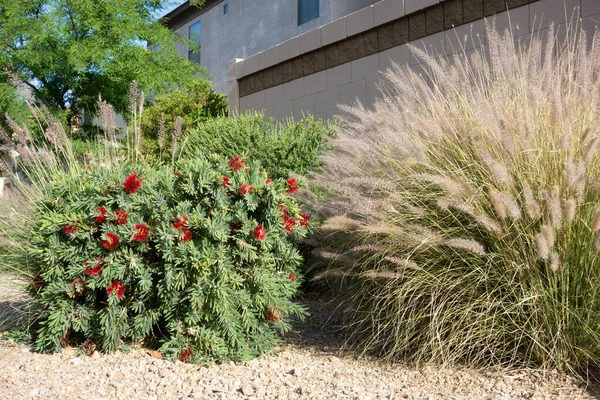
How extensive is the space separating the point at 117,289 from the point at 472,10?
504 cm

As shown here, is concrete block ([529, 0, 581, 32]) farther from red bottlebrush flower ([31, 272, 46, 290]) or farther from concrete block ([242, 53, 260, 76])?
concrete block ([242, 53, 260, 76])

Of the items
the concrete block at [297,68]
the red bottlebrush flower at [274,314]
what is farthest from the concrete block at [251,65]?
the red bottlebrush flower at [274,314]

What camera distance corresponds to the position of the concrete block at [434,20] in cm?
732

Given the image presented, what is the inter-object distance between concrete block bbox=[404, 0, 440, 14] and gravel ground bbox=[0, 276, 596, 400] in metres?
4.75

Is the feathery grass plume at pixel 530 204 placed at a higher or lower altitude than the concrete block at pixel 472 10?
lower

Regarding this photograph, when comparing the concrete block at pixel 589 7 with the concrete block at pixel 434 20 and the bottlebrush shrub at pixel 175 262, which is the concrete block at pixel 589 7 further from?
the bottlebrush shrub at pixel 175 262

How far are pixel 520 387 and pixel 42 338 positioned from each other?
306 cm

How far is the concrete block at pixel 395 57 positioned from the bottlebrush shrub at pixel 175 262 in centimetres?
412

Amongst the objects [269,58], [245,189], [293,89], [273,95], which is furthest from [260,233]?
[269,58]

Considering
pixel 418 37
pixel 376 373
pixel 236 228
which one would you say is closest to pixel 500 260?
pixel 376 373

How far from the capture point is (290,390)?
3463 mm

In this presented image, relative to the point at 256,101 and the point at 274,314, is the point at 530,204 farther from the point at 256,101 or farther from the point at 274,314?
the point at 256,101

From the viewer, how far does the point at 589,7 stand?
5891mm

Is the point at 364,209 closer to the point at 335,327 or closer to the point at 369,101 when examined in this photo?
the point at 335,327
